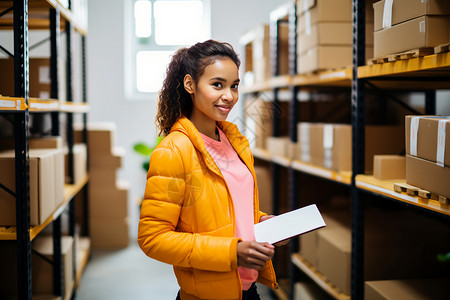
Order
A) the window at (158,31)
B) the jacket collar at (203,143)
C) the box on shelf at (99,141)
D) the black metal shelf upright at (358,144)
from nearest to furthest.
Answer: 1. the jacket collar at (203,143)
2. the black metal shelf upright at (358,144)
3. the box on shelf at (99,141)
4. the window at (158,31)

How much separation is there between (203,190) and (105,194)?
3.49 m

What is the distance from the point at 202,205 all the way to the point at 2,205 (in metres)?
1.16

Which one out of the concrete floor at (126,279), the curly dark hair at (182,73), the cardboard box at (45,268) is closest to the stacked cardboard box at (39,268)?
the cardboard box at (45,268)

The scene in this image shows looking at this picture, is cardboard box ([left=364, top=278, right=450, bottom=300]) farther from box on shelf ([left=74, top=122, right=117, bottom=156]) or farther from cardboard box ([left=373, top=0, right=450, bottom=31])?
box on shelf ([left=74, top=122, right=117, bottom=156])

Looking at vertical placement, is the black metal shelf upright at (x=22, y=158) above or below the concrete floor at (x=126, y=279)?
above

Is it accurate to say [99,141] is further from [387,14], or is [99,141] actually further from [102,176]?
A: [387,14]

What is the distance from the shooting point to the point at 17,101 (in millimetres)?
1904

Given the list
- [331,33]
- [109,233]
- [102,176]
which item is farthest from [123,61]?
[331,33]

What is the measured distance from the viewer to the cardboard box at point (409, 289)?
208cm

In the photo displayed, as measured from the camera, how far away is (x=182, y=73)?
159cm

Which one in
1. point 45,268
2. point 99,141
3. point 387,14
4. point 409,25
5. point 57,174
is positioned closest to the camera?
point 409,25

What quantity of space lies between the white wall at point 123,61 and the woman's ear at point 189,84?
411cm

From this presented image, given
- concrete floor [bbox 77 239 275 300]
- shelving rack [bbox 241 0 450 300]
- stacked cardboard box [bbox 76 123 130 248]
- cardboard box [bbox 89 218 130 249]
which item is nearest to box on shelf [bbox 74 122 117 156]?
stacked cardboard box [bbox 76 123 130 248]

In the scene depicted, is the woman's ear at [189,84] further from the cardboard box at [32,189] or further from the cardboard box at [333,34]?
the cardboard box at [333,34]
